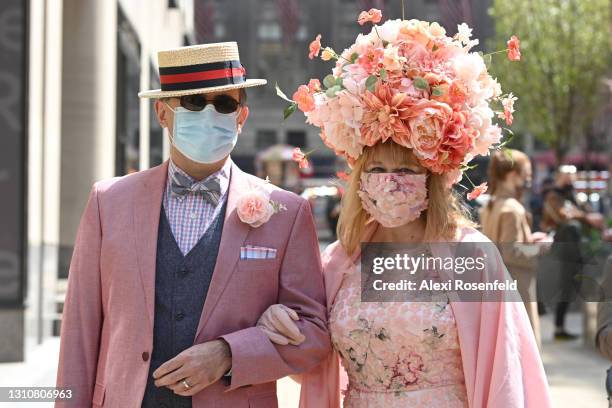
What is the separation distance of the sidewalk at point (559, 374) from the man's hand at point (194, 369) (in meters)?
2.45

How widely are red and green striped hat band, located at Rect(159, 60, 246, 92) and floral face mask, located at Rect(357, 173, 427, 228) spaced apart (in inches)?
23.8

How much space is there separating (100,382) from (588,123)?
35.3 m

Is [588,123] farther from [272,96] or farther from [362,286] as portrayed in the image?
[362,286]

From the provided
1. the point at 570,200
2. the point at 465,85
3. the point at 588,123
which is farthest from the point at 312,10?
the point at 465,85

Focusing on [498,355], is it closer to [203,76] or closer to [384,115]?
[384,115]

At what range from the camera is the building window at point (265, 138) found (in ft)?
172

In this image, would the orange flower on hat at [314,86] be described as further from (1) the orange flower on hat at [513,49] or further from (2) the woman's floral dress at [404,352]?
(2) the woman's floral dress at [404,352]

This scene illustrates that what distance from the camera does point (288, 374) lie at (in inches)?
126

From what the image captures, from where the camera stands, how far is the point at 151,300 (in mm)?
3102

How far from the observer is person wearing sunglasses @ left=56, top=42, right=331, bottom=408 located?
122 inches

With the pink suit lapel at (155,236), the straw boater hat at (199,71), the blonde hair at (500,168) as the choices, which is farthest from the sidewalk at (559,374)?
the straw boater hat at (199,71)

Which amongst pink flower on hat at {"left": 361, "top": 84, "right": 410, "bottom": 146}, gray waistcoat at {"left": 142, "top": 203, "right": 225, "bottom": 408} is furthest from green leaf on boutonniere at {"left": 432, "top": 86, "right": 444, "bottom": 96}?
gray waistcoat at {"left": 142, "top": 203, "right": 225, "bottom": 408}

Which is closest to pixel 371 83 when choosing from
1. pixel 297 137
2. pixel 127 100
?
pixel 127 100

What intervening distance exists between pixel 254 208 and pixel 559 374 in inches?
241
